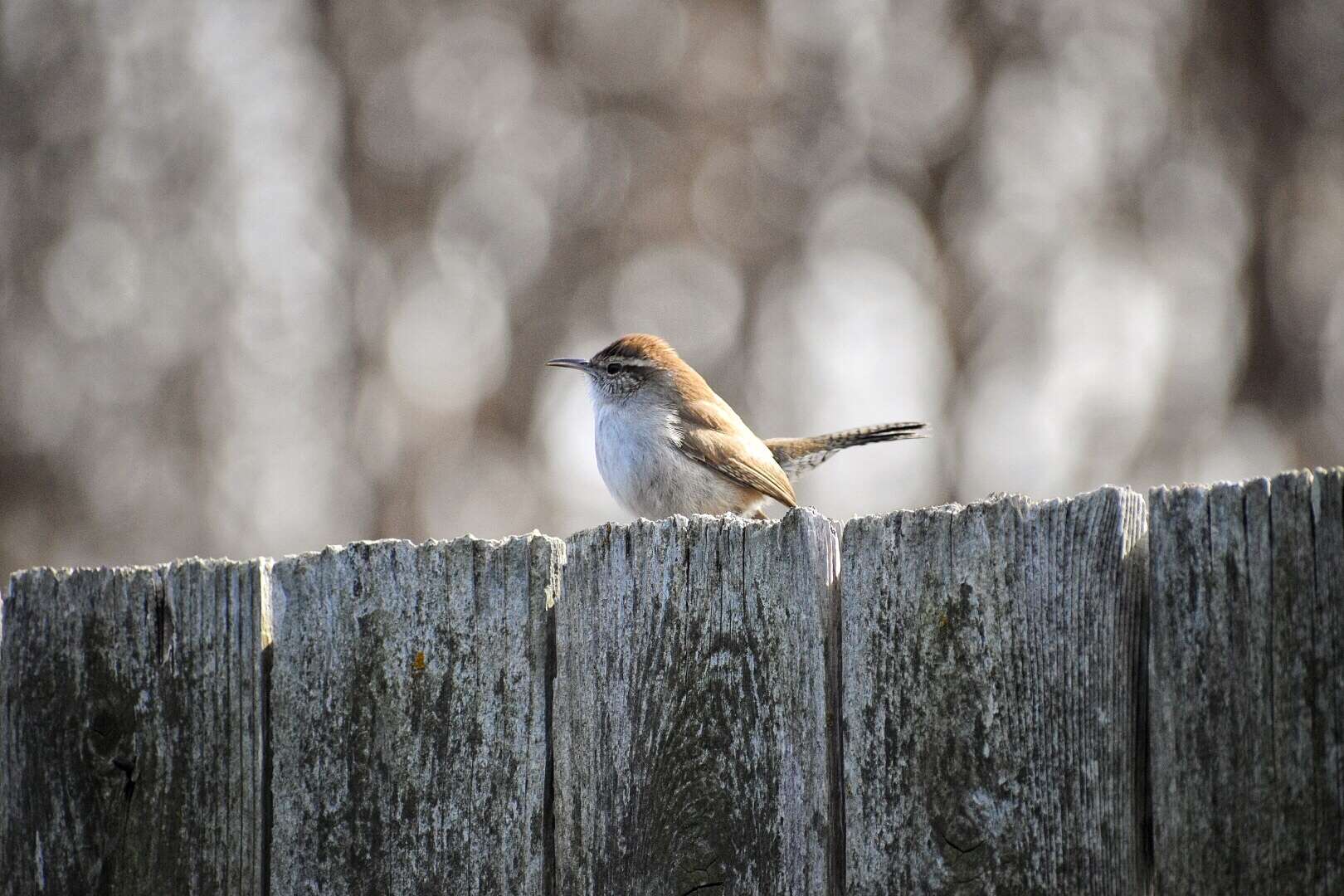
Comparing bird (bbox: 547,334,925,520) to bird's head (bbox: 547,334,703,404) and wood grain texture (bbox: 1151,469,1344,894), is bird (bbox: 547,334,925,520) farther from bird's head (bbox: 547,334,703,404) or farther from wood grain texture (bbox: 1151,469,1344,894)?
wood grain texture (bbox: 1151,469,1344,894)

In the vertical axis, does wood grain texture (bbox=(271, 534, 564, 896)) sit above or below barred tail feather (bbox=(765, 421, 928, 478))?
below

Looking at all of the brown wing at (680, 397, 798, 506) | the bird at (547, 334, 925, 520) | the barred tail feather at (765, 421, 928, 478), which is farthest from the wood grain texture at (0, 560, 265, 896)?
the barred tail feather at (765, 421, 928, 478)

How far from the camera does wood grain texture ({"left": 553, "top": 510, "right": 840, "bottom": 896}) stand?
2359 mm

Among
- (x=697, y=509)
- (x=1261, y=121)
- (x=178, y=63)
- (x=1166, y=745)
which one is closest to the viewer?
(x=1166, y=745)

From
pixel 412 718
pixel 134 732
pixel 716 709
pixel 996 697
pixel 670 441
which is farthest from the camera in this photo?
pixel 670 441

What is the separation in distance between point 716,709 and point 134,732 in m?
1.43

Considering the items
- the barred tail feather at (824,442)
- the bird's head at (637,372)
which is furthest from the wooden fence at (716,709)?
the barred tail feather at (824,442)

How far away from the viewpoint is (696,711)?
245cm

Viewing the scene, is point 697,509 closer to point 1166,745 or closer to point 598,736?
point 598,736

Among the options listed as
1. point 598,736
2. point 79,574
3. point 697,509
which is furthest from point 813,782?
point 697,509

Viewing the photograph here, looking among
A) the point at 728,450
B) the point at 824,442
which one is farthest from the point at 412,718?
the point at 824,442

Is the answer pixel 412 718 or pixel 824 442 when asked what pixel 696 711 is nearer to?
pixel 412 718

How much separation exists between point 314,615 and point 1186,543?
1820 millimetres

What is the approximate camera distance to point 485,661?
263 centimetres
